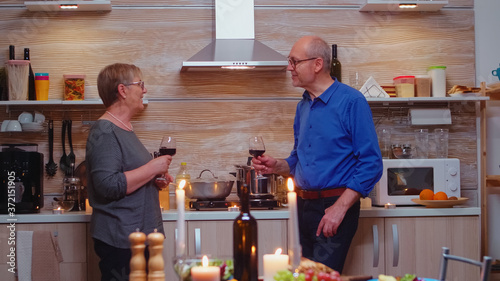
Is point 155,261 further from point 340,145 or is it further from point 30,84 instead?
point 30,84

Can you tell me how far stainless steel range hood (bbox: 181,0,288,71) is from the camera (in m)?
3.31

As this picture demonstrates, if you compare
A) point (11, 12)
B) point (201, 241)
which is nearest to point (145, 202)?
point (201, 241)

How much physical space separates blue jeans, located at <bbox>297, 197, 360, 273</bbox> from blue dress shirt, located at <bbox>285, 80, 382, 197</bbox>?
0.08 meters

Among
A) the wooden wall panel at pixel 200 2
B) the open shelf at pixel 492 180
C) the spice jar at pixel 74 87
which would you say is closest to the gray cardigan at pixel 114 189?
the spice jar at pixel 74 87

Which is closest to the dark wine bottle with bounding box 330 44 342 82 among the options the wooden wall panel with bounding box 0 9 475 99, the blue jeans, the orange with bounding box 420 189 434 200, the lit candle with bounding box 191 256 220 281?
the wooden wall panel with bounding box 0 9 475 99

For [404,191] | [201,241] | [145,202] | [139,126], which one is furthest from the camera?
[139,126]

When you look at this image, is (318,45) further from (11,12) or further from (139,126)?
(11,12)

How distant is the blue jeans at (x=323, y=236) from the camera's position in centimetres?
257

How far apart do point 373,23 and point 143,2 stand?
1.45 metres

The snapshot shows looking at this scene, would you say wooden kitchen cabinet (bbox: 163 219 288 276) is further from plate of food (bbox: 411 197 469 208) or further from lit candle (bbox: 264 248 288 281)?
lit candle (bbox: 264 248 288 281)

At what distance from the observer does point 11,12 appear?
12.0 ft

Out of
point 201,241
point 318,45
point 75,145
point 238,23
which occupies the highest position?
point 238,23

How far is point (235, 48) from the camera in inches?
137

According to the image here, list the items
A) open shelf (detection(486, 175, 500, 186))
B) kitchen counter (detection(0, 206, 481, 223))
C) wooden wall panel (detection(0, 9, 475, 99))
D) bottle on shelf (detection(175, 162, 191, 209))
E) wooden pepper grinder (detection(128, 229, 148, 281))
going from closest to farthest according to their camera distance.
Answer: wooden pepper grinder (detection(128, 229, 148, 281)) → kitchen counter (detection(0, 206, 481, 223)) → bottle on shelf (detection(175, 162, 191, 209)) → open shelf (detection(486, 175, 500, 186)) → wooden wall panel (detection(0, 9, 475, 99))
